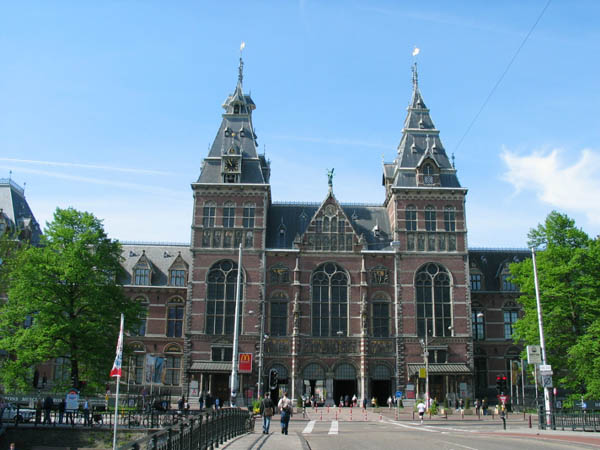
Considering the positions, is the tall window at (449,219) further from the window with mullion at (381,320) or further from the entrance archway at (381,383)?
the entrance archway at (381,383)

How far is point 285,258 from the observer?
54.8 meters

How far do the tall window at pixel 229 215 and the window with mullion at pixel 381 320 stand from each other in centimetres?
1525

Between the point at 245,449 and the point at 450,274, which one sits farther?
the point at 450,274

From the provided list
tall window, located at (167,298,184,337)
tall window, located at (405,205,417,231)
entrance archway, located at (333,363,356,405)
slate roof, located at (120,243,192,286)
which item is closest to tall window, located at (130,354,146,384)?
tall window, located at (167,298,184,337)

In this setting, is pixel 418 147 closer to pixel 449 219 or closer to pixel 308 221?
pixel 449 219

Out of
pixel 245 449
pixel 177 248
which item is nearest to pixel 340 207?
pixel 177 248

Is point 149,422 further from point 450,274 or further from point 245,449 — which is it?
point 450,274

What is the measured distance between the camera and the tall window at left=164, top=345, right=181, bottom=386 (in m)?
56.1

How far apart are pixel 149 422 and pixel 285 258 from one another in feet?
82.1

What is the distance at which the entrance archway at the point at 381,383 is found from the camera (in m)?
52.3

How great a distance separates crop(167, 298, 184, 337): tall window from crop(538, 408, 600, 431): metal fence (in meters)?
37.2

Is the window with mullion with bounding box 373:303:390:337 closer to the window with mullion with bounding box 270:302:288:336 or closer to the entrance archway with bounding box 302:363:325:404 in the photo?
the entrance archway with bounding box 302:363:325:404

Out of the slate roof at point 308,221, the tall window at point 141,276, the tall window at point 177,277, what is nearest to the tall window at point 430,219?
the slate roof at point 308,221

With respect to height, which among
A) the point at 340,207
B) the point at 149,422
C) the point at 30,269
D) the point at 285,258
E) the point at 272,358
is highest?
the point at 340,207
